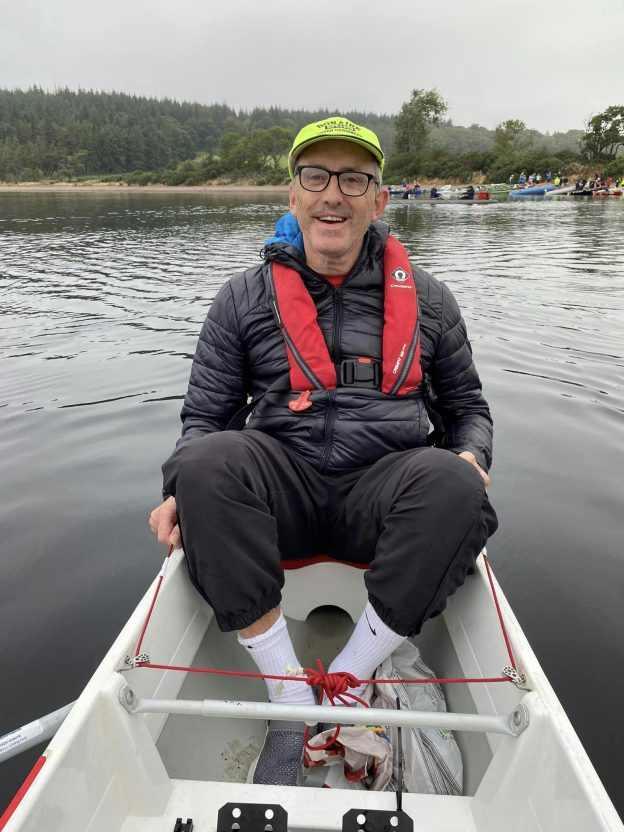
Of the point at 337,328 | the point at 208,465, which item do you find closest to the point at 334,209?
the point at 337,328

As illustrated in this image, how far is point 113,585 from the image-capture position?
10.3ft

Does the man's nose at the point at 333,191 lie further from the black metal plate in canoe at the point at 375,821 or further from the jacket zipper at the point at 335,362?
the black metal plate in canoe at the point at 375,821

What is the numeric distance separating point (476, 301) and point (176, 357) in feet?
17.6

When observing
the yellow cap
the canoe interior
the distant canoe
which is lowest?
the distant canoe

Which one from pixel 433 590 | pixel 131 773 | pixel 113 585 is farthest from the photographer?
pixel 113 585

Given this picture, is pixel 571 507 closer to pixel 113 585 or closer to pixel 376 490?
pixel 376 490

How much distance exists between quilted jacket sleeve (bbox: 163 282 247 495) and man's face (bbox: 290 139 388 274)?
452mm

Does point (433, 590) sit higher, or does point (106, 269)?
point (433, 590)

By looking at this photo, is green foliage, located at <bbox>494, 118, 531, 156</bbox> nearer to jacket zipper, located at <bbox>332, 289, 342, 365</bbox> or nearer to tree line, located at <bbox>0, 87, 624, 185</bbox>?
tree line, located at <bbox>0, 87, 624, 185</bbox>

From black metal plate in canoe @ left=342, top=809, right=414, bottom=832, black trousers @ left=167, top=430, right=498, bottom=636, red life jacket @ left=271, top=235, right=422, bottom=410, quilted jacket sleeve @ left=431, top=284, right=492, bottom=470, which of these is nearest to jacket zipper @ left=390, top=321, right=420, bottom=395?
red life jacket @ left=271, top=235, right=422, bottom=410

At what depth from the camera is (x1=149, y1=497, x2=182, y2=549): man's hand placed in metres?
1.95

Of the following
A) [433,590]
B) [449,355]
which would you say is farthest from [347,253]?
[433,590]

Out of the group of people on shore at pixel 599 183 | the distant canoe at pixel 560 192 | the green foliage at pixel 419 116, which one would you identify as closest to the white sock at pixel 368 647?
the group of people on shore at pixel 599 183

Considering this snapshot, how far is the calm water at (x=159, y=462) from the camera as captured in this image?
2.64 metres
